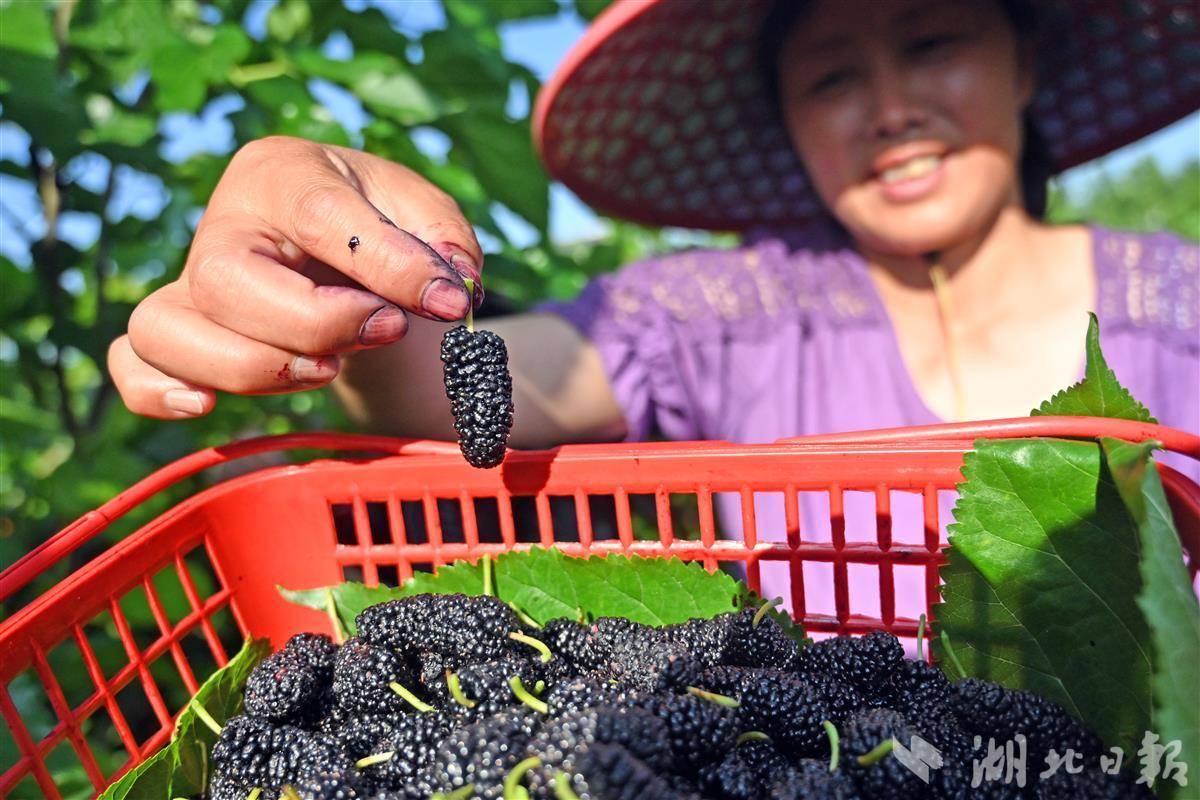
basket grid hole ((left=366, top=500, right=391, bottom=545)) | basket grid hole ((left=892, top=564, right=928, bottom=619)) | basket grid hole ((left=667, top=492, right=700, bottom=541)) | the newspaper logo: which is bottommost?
basket grid hole ((left=892, top=564, right=928, bottom=619))

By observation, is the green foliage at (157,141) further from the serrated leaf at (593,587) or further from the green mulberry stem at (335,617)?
the serrated leaf at (593,587)

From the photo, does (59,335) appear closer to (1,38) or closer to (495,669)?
(1,38)

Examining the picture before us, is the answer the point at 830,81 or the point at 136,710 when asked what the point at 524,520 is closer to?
the point at 136,710

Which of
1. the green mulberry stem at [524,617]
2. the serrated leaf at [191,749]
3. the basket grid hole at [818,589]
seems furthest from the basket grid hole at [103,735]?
the basket grid hole at [818,589]

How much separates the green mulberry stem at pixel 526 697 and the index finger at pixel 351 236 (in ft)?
0.84

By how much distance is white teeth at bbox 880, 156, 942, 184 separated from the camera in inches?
46.3

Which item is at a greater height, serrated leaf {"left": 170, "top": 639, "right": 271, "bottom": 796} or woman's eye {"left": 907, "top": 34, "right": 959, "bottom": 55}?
woman's eye {"left": 907, "top": 34, "right": 959, "bottom": 55}

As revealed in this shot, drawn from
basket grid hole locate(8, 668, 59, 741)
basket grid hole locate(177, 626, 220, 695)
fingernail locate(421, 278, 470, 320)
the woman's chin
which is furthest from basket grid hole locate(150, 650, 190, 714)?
the woman's chin

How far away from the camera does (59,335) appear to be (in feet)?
3.65

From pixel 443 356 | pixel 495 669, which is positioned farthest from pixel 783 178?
pixel 495 669

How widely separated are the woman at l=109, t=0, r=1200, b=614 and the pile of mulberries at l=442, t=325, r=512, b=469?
12.2 inches

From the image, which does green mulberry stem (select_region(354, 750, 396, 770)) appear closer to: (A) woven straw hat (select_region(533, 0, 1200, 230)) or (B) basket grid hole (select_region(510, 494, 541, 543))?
(B) basket grid hole (select_region(510, 494, 541, 543))

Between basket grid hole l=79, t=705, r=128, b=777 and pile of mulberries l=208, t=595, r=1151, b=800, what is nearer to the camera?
pile of mulberries l=208, t=595, r=1151, b=800

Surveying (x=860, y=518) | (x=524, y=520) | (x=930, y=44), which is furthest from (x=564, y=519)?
(x=930, y=44)
